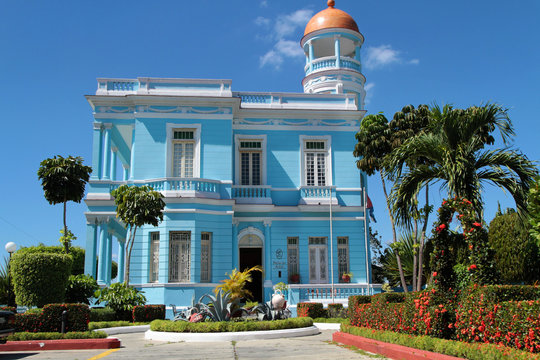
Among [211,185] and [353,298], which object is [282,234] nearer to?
[211,185]

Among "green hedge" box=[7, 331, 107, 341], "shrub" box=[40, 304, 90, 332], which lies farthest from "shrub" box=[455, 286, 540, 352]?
"shrub" box=[40, 304, 90, 332]

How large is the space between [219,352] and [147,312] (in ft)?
28.7

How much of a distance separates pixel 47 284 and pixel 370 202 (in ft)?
54.1

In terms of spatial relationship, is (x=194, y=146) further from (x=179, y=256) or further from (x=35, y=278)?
(x=35, y=278)

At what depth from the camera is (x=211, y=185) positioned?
23469mm

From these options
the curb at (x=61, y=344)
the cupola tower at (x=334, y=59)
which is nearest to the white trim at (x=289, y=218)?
the cupola tower at (x=334, y=59)

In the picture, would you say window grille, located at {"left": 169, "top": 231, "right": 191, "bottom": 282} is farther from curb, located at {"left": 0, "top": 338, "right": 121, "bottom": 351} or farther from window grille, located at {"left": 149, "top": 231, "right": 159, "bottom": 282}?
curb, located at {"left": 0, "top": 338, "right": 121, "bottom": 351}

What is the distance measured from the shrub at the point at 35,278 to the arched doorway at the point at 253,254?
36.5 ft

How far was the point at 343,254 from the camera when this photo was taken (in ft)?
83.6

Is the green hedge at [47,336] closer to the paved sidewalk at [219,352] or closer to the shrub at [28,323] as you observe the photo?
the shrub at [28,323]

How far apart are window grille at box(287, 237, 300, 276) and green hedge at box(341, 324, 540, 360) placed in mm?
13948

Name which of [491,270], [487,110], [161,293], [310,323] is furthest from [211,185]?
[491,270]

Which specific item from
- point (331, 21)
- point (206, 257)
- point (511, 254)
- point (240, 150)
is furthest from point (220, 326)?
point (331, 21)

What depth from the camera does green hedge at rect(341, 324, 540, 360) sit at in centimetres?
721
